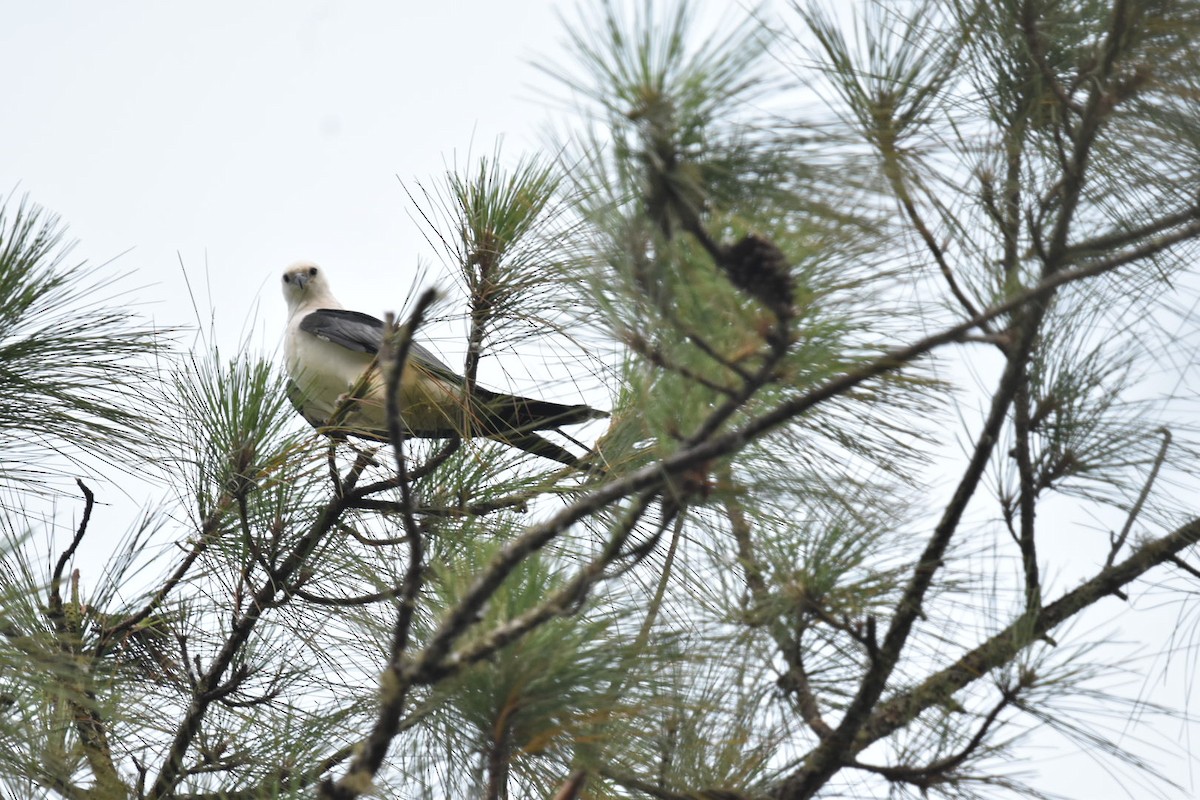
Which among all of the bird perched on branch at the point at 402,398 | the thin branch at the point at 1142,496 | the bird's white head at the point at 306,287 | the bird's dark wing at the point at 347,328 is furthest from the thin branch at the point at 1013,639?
the bird's white head at the point at 306,287

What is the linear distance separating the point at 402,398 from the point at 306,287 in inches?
58.6

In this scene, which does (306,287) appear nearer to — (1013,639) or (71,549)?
(71,549)

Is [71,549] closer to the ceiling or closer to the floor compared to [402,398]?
closer to the floor

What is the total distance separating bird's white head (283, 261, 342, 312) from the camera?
14.0ft

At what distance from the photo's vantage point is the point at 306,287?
429 centimetres

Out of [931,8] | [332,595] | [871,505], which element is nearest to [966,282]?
[871,505]

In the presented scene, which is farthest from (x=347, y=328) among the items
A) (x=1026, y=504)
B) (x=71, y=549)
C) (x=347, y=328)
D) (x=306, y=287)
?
(x=1026, y=504)

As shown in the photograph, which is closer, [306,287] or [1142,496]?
[1142,496]

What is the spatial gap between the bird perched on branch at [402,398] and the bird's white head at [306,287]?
0.15 metres

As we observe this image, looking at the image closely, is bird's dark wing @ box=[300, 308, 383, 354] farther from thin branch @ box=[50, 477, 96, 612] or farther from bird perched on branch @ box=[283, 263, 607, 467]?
thin branch @ box=[50, 477, 96, 612]

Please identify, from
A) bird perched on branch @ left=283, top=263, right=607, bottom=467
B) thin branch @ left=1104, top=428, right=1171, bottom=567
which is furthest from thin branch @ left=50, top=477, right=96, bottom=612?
thin branch @ left=1104, top=428, right=1171, bottom=567

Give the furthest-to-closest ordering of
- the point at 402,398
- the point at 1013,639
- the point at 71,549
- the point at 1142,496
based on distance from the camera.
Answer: the point at 402,398
the point at 71,549
the point at 1142,496
the point at 1013,639

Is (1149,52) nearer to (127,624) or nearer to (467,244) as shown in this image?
(467,244)

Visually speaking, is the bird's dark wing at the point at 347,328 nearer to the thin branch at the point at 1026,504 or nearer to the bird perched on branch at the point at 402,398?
the bird perched on branch at the point at 402,398
